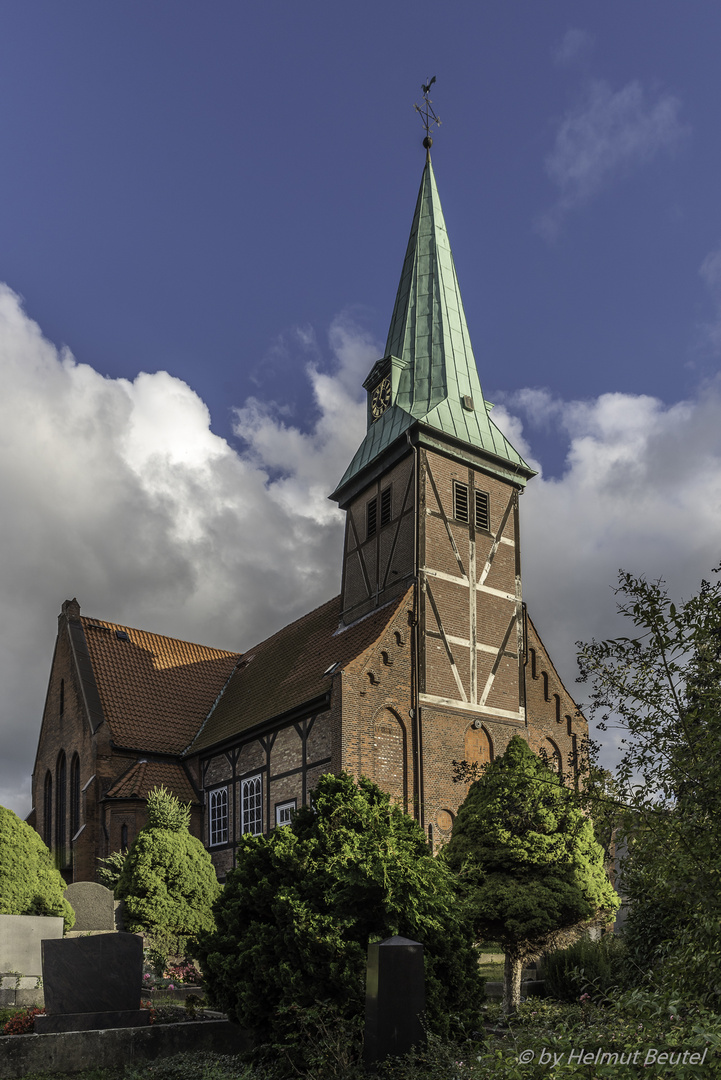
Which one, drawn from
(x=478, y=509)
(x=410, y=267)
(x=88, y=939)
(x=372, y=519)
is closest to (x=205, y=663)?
(x=372, y=519)

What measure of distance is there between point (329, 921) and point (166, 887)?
1192 cm

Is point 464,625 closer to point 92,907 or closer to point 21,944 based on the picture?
point 92,907

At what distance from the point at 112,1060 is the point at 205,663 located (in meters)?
24.9

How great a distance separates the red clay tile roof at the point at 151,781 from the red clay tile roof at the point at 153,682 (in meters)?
0.74

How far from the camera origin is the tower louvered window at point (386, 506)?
27078 millimetres

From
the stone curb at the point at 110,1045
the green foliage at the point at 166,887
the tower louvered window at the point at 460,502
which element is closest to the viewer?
the stone curb at the point at 110,1045

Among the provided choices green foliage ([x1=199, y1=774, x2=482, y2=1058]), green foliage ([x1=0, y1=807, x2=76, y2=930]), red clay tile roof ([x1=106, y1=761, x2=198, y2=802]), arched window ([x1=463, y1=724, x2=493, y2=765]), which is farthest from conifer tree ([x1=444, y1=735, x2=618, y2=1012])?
red clay tile roof ([x1=106, y1=761, x2=198, y2=802])

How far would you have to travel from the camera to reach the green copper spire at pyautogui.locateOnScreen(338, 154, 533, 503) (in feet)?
90.1

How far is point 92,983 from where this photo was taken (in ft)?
37.2

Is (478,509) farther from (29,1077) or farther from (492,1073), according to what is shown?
(492,1073)

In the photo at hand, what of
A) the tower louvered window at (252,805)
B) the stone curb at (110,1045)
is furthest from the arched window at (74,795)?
the stone curb at (110,1045)

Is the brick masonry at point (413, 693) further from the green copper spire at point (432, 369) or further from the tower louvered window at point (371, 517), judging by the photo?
the green copper spire at point (432, 369)

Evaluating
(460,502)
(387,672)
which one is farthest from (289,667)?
(460,502)

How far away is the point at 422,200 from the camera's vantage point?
33.0 meters
